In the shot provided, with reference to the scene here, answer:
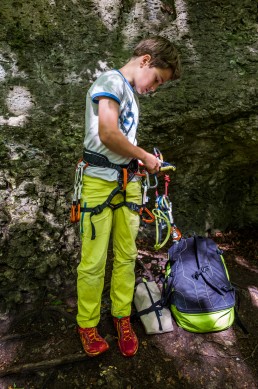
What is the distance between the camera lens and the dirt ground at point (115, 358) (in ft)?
8.20

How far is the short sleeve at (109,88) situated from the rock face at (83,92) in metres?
1.75

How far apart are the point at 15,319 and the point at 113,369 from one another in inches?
46.7

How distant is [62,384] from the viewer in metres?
2.45

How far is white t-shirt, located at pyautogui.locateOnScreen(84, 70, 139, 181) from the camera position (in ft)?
6.88

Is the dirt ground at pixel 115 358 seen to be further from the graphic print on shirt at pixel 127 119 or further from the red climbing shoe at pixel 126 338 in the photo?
the graphic print on shirt at pixel 127 119

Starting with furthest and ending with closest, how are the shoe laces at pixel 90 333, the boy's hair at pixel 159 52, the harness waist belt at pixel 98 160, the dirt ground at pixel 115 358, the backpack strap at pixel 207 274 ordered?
the backpack strap at pixel 207 274, the shoe laces at pixel 90 333, the dirt ground at pixel 115 358, the harness waist belt at pixel 98 160, the boy's hair at pixel 159 52

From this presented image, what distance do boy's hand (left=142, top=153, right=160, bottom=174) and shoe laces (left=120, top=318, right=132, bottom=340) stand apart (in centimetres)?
147

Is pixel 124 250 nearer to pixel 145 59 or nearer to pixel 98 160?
pixel 98 160

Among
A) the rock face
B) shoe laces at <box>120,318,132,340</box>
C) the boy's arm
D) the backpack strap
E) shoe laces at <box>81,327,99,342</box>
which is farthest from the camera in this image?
the rock face

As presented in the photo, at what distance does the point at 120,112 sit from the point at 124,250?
1.22 m

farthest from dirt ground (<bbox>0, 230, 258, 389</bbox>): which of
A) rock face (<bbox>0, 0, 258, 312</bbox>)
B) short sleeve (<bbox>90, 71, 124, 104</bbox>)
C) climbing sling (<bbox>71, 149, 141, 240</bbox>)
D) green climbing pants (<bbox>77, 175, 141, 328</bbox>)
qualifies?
short sleeve (<bbox>90, 71, 124, 104</bbox>)

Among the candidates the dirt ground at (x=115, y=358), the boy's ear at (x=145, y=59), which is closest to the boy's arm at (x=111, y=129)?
the boy's ear at (x=145, y=59)

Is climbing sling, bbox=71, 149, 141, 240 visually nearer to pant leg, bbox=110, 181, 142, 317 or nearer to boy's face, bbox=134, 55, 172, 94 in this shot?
pant leg, bbox=110, 181, 142, 317

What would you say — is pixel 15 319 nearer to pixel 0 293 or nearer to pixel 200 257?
pixel 0 293
